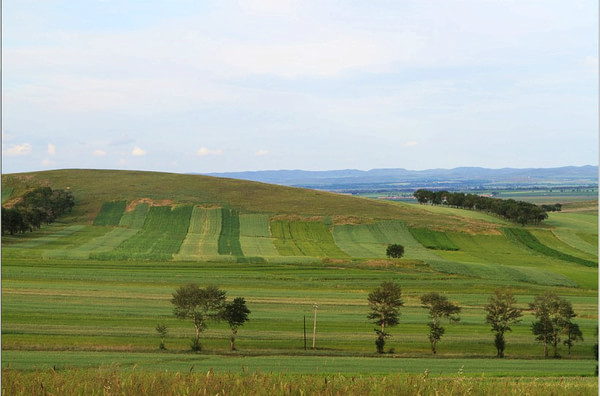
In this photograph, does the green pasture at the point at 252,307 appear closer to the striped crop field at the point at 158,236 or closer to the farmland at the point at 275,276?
the farmland at the point at 275,276

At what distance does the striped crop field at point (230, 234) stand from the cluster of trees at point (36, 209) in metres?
34.2

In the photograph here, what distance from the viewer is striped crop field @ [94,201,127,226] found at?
390 feet

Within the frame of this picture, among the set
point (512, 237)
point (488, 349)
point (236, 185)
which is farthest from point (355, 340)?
point (236, 185)

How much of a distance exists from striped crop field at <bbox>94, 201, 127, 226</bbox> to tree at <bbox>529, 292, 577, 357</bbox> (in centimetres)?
8802

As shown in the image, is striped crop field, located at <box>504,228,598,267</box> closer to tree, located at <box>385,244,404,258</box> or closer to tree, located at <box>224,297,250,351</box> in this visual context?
tree, located at <box>385,244,404,258</box>

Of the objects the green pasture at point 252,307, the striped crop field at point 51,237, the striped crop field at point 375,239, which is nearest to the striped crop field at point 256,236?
the green pasture at point 252,307

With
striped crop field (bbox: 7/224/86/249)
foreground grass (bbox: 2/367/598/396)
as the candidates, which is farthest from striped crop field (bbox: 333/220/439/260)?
foreground grass (bbox: 2/367/598/396)

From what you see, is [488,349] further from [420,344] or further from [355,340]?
[355,340]

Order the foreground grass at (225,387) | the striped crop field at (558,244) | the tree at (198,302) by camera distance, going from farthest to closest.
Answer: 1. the striped crop field at (558,244)
2. the tree at (198,302)
3. the foreground grass at (225,387)

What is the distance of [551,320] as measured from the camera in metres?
49.5

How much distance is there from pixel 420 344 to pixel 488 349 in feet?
18.2

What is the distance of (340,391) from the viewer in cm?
799

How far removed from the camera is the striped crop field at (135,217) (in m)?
116

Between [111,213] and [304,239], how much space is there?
45373mm
